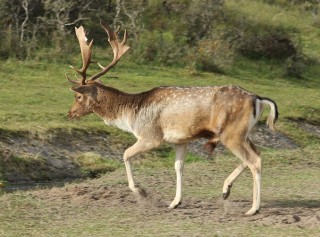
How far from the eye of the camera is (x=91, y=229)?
30.9 ft

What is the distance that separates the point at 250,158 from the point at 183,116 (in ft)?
3.17

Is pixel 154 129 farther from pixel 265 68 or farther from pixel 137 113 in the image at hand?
pixel 265 68

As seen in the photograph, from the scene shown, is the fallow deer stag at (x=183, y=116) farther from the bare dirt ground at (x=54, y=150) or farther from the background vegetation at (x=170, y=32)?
Result: the background vegetation at (x=170, y=32)

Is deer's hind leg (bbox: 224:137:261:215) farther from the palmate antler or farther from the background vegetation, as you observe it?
the background vegetation

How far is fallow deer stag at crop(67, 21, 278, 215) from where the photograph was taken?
10.3 m

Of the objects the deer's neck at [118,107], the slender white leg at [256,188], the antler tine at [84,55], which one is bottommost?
the slender white leg at [256,188]

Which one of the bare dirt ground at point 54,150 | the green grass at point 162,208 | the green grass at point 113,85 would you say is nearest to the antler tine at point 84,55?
the green grass at point 162,208

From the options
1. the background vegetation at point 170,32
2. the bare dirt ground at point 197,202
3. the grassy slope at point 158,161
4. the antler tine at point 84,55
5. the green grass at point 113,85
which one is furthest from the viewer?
the background vegetation at point 170,32

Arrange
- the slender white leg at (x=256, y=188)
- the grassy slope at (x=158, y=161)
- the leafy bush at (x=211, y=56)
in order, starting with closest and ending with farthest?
the grassy slope at (x=158, y=161), the slender white leg at (x=256, y=188), the leafy bush at (x=211, y=56)

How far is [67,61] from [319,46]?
11676 mm

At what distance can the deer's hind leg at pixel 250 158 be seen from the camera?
402 inches

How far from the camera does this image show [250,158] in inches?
408

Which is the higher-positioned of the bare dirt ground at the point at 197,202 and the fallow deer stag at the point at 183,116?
the fallow deer stag at the point at 183,116

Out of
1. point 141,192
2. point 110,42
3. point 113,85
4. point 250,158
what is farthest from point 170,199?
point 113,85
